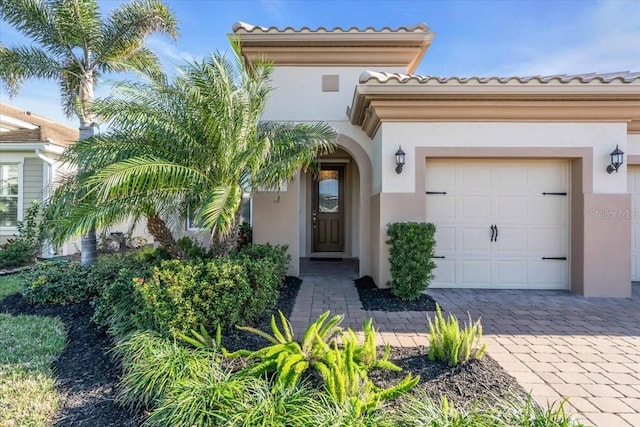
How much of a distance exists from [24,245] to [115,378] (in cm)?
925

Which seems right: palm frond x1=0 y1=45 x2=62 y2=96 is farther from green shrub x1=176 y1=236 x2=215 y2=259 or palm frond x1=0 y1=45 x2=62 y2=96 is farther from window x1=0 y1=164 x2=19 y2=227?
green shrub x1=176 y1=236 x2=215 y2=259

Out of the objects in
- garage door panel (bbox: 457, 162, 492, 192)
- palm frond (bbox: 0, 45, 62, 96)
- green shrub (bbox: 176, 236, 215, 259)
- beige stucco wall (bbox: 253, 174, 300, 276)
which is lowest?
green shrub (bbox: 176, 236, 215, 259)

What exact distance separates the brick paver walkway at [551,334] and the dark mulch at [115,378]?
41 cm

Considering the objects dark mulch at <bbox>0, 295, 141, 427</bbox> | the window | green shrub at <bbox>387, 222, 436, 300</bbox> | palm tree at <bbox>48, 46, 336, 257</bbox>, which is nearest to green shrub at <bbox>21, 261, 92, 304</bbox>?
dark mulch at <bbox>0, 295, 141, 427</bbox>

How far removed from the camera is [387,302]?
5922mm

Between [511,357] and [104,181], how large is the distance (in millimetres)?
5412

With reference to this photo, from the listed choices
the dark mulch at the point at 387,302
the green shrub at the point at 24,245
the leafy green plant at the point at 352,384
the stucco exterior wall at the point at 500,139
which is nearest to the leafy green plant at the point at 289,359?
the leafy green plant at the point at 352,384

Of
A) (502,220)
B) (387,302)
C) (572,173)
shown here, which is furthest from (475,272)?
(572,173)

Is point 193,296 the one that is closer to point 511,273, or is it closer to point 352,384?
point 352,384

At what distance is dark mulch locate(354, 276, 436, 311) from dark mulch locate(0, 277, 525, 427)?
1.75 m

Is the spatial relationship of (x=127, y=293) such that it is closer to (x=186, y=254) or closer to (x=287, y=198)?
(x=186, y=254)

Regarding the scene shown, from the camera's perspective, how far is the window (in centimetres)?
1124

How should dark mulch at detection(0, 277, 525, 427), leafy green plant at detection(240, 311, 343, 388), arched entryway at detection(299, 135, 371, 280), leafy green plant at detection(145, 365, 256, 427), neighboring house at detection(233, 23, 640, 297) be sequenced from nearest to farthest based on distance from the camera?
1. leafy green plant at detection(145, 365, 256, 427)
2. leafy green plant at detection(240, 311, 343, 388)
3. dark mulch at detection(0, 277, 525, 427)
4. neighboring house at detection(233, 23, 640, 297)
5. arched entryway at detection(299, 135, 371, 280)

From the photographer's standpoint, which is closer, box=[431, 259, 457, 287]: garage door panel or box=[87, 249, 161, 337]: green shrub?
box=[87, 249, 161, 337]: green shrub
